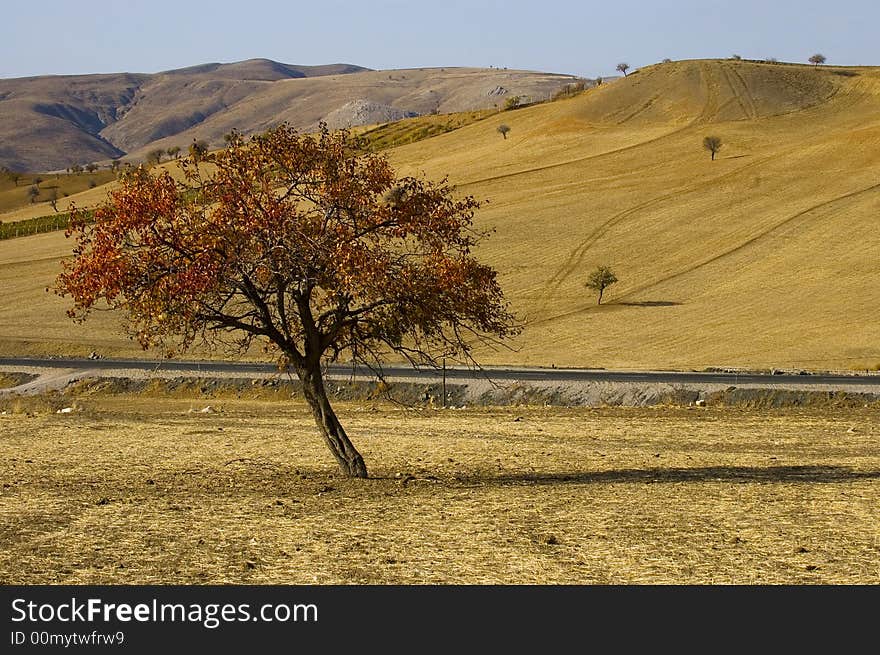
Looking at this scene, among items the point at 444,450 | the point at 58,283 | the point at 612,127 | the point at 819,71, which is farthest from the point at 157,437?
the point at 819,71

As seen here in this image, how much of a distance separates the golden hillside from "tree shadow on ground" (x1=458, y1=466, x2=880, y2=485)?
28.2 metres

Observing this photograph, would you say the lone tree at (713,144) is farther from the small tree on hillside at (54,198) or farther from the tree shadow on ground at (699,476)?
the tree shadow on ground at (699,476)

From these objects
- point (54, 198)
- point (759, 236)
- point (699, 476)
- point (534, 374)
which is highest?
A: point (54, 198)

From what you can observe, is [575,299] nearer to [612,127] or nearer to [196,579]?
[196,579]

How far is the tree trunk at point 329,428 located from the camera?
2181cm

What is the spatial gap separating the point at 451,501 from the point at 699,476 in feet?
17.1

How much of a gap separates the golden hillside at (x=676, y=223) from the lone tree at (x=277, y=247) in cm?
3177

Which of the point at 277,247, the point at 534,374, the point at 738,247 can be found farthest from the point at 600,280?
the point at 277,247

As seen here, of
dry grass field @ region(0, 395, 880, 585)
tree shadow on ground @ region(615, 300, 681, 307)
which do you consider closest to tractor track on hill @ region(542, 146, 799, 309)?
tree shadow on ground @ region(615, 300, 681, 307)

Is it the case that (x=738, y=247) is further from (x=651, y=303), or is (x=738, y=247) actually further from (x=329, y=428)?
(x=329, y=428)

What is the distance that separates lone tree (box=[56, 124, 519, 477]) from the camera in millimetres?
19281

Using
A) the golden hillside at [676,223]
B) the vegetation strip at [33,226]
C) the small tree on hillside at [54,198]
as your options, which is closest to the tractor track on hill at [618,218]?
the golden hillside at [676,223]

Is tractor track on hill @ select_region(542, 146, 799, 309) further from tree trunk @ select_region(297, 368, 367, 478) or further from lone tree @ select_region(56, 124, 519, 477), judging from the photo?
lone tree @ select_region(56, 124, 519, 477)

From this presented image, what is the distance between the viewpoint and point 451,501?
18828 millimetres
